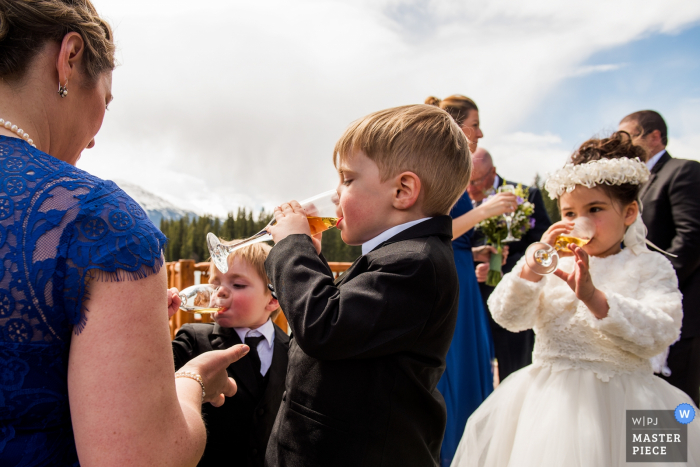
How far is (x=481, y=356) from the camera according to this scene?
405 centimetres

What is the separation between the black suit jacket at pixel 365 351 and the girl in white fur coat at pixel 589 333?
1.26 m

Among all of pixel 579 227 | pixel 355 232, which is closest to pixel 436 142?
pixel 355 232

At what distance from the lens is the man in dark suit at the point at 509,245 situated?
4.57 meters

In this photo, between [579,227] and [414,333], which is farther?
[579,227]

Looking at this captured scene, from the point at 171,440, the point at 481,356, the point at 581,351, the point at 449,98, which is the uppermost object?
the point at 449,98

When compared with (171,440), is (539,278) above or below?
above

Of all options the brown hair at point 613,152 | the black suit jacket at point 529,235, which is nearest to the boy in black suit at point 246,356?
the brown hair at point 613,152

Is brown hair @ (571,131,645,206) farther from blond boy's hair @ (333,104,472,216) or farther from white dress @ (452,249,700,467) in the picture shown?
blond boy's hair @ (333,104,472,216)

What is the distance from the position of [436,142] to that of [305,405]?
43.0 inches

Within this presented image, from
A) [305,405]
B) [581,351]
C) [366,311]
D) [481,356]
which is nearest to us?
[366,311]

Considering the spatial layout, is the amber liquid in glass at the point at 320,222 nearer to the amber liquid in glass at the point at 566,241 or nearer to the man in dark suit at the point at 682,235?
the amber liquid in glass at the point at 566,241

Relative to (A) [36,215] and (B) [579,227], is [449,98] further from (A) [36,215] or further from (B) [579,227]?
(A) [36,215]

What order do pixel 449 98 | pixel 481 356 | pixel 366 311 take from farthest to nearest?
pixel 449 98
pixel 481 356
pixel 366 311

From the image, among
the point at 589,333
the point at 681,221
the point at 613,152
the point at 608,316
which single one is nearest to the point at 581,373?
the point at 589,333
